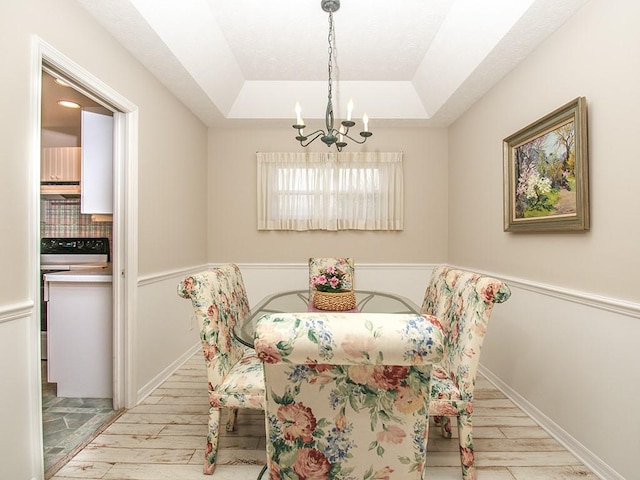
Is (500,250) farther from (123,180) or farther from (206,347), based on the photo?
(123,180)

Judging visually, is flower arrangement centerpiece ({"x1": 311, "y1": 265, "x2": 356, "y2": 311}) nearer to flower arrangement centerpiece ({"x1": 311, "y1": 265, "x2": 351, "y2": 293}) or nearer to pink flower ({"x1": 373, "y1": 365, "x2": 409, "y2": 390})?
flower arrangement centerpiece ({"x1": 311, "y1": 265, "x2": 351, "y2": 293})

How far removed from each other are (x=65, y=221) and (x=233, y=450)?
3642 mm

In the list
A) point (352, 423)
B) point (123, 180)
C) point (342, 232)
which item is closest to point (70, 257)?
point (123, 180)

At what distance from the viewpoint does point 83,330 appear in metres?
2.42

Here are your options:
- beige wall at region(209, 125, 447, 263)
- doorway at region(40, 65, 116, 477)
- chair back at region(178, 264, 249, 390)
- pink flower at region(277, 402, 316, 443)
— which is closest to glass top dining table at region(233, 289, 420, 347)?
chair back at region(178, 264, 249, 390)

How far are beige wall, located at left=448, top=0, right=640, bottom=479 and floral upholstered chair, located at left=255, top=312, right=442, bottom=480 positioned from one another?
1399 mm

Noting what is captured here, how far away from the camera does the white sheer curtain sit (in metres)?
3.81

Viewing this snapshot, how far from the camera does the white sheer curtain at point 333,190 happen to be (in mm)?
3809

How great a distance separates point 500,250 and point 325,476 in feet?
7.88

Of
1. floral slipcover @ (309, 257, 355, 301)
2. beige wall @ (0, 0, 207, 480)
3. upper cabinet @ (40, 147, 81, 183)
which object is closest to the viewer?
beige wall @ (0, 0, 207, 480)

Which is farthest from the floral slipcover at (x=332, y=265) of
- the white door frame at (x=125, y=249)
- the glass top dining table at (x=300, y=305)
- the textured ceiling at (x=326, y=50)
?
the textured ceiling at (x=326, y=50)

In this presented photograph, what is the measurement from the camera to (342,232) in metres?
3.88

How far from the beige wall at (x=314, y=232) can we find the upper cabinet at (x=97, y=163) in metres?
1.48

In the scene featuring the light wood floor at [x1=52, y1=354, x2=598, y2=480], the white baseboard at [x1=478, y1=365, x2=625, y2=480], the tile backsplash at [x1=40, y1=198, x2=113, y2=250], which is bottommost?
the light wood floor at [x1=52, y1=354, x2=598, y2=480]
